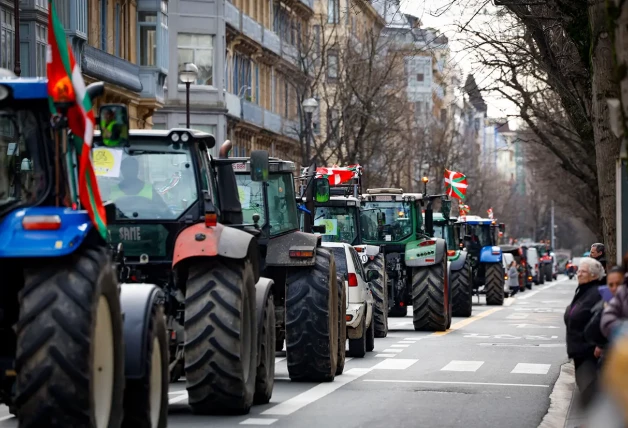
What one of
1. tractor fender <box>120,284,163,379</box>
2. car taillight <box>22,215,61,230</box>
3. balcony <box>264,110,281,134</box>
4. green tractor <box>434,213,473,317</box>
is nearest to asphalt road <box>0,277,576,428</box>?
tractor fender <box>120,284,163,379</box>

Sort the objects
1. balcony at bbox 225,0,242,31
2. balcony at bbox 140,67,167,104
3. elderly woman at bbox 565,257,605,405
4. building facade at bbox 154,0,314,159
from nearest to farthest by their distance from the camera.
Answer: elderly woman at bbox 565,257,605,405
balcony at bbox 140,67,167,104
building facade at bbox 154,0,314,159
balcony at bbox 225,0,242,31

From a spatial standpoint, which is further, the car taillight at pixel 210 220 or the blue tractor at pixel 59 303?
the car taillight at pixel 210 220

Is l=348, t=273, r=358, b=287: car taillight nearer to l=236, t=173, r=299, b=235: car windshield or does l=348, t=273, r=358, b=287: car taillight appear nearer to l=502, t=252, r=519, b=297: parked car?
l=236, t=173, r=299, b=235: car windshield

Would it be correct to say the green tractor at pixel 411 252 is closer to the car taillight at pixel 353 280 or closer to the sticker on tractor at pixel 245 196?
the car taillight at pixel 353 280

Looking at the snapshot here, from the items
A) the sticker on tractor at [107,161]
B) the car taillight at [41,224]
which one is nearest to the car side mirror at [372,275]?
the sticker on tractor at [107,161]

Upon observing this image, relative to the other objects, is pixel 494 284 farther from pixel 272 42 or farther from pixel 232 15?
pixel 272 42

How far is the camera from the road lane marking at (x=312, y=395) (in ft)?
47.8

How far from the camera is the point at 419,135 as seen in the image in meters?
87.2

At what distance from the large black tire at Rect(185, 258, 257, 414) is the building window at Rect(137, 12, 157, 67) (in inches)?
1329

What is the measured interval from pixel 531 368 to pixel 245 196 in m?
4.80

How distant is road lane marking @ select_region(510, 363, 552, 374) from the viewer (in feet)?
67.7

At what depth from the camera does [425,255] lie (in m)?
30.0

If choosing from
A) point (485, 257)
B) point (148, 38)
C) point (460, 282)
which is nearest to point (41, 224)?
point (460, 282)

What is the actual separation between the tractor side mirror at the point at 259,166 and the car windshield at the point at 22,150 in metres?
5.14
